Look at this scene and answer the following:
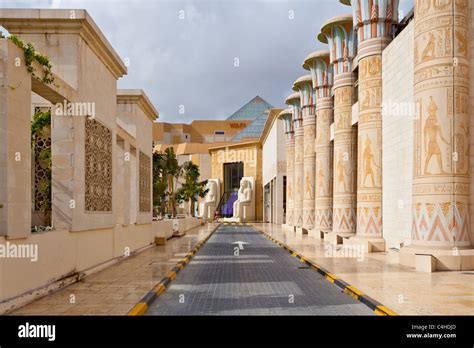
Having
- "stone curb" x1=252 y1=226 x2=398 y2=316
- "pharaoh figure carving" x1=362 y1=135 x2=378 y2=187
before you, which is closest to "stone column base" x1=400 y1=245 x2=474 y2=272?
"stone curb" x1=252 y1=226 x2=398 y2=316

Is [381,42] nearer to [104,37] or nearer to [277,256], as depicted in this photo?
[277,256]

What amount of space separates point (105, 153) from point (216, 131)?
67288mm

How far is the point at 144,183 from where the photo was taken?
19.7 m

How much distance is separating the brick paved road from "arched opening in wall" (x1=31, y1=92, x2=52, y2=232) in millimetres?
3134

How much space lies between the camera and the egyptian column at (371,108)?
1738 cm

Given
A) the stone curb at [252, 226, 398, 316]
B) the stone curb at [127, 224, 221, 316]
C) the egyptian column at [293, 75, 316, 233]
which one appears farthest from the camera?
the egyptian column at [293, 75, 316, 233]

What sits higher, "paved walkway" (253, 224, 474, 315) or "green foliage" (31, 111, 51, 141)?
"green foliage" (31, 111, 51, 141)

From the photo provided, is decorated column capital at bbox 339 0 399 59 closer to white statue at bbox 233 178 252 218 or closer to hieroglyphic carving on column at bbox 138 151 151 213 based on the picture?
hieroglyphic carving on column at bbox 138 151 151 213

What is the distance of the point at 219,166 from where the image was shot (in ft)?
208

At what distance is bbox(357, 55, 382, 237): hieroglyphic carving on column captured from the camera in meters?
17.6

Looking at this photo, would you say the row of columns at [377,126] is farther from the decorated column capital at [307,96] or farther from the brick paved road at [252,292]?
the brick paved road at [252,292]

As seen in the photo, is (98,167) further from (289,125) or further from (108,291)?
(289,125)

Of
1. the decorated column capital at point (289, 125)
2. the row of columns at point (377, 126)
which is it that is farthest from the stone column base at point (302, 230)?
the decorated column capital at point (289, 125)

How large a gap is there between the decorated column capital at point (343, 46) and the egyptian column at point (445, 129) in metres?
8.81
